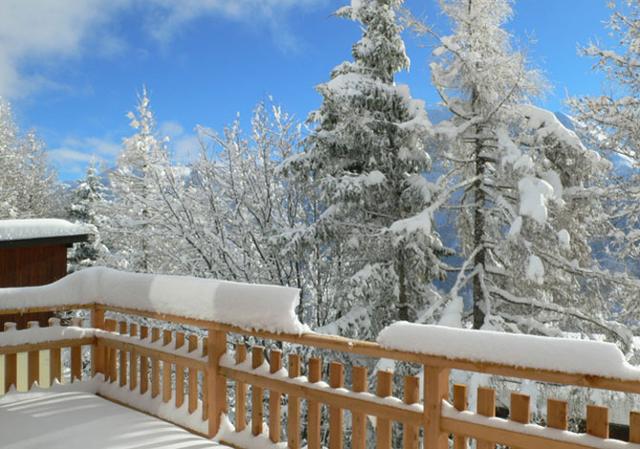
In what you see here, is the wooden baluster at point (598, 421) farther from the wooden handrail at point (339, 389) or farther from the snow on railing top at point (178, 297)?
the snow on railing top at point (178, 297)

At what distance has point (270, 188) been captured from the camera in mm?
13562

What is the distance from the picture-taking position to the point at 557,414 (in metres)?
2.38

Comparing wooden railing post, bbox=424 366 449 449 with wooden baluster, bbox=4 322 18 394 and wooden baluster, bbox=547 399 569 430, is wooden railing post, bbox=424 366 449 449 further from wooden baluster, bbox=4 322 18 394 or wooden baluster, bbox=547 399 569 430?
wooden baluster, bbox=4 322 18 394

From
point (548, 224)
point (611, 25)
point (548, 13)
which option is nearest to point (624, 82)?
point (611, 25)

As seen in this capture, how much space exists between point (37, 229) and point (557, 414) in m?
11.3

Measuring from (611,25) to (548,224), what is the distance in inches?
231

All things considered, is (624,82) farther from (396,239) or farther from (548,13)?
(396,239)

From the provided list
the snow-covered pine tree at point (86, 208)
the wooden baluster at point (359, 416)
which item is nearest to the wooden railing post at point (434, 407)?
the wooden baluster at point (359, 416)

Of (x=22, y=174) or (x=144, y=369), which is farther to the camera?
(x=22, y=174)

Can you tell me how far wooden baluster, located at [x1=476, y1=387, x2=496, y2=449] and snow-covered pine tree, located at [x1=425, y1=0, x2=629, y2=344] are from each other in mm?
7147

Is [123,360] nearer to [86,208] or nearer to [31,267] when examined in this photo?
[31,267]

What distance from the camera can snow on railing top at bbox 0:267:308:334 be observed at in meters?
3.44

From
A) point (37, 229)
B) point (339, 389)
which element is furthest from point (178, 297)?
point (37, 229)

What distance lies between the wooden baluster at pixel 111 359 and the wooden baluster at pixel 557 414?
410 cm
